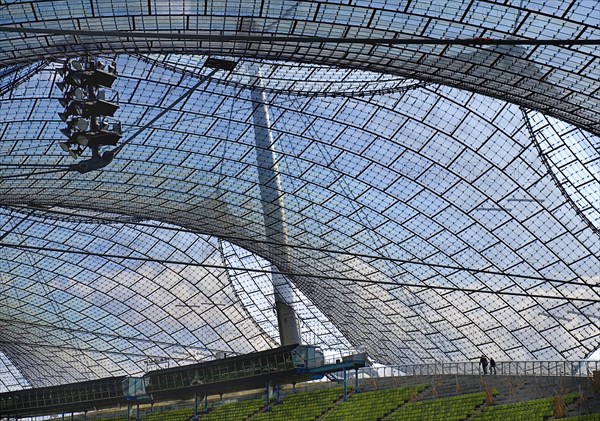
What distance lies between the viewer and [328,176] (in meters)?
64.9

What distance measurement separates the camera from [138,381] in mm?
68875

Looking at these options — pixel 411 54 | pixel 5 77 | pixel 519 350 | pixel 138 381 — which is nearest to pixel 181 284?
pixel 138 381

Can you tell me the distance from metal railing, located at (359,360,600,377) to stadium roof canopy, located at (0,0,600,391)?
5.89 metres

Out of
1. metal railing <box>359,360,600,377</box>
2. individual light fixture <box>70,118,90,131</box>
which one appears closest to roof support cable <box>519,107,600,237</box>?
metal railing <box>359,360,600,377</box>

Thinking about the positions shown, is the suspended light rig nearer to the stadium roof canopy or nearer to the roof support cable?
the stadium roof canopy

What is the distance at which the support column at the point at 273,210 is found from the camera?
57750 mm

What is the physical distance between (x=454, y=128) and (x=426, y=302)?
23.0 metres

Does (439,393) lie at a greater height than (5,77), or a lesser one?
lesser

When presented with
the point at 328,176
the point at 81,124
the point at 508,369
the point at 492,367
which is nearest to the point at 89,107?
the point at 81,124

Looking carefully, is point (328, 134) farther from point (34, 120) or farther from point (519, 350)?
point (519, 350)

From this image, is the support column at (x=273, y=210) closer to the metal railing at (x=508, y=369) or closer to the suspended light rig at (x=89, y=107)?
the metal railing at (x=508, y=369)

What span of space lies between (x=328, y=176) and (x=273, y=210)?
807 cm

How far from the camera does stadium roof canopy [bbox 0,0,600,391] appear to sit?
1544 inches

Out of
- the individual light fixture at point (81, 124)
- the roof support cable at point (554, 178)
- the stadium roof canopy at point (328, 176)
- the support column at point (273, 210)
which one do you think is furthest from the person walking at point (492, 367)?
the individual light fixture at point (81, 124)
